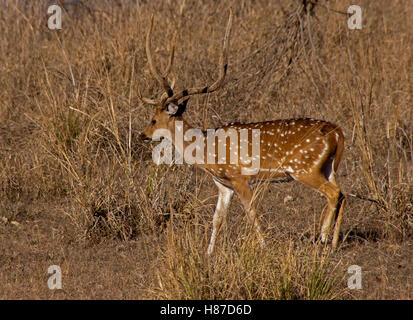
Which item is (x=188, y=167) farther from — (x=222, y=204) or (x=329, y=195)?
(x=329, y=195)

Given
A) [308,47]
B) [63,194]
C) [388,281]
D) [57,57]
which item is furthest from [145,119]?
[388,281]

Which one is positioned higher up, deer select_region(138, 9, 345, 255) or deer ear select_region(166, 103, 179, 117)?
deer ear select_region(166, 103, 179, 117)

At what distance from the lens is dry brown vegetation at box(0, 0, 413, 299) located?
5.29 m

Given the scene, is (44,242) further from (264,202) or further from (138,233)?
(264,202)

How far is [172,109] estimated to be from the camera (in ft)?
23.1

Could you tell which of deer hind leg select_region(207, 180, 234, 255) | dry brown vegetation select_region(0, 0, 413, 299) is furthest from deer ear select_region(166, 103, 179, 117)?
deer hind leg select_region(207, 180, 234, 255)

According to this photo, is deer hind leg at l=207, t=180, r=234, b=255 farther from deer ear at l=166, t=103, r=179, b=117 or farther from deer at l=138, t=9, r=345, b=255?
deer ear at l=166, t=103, r=179, b=117

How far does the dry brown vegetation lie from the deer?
240 mm

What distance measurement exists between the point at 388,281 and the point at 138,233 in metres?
2.60

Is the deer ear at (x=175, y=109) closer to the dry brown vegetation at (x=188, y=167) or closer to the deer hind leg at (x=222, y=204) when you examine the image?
the dry brown vegetation at (x=188, y=167)

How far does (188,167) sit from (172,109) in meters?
0.79

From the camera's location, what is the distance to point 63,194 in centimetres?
816

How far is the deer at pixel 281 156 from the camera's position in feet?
21.6

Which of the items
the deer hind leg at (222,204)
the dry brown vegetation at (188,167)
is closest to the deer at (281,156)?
the deer hind leg at (222,204)
